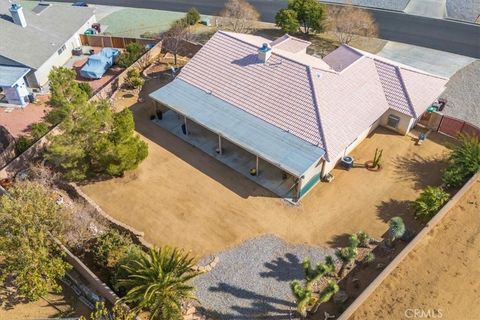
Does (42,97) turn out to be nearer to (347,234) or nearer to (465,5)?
(347,234)

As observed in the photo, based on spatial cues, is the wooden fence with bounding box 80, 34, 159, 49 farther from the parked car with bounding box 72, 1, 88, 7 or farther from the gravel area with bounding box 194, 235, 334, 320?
the gravel area with bounding box 194, 235, 334, 320

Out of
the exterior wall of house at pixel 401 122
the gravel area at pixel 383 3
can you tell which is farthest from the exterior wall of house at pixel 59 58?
the gravel area at pixel 383 3

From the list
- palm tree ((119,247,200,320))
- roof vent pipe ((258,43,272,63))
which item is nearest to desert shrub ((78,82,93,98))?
roof vent pipe ((258,43,272,63))

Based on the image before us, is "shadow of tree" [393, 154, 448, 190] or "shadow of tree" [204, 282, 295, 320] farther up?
"shadow of tree" [393, 154, 448, 190]

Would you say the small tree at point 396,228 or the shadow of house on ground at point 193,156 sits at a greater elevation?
the small tree at point 396,228

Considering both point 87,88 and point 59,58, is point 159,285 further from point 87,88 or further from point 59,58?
point 59,58

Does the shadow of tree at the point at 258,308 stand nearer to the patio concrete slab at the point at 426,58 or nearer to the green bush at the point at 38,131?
the green bush at the point at 38,131

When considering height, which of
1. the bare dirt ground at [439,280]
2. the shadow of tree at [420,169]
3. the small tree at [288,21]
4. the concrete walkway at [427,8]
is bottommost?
the bare dirt ground at [439,280]

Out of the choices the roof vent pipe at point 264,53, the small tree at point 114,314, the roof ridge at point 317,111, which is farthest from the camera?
the roof vent pipe at point 264,53

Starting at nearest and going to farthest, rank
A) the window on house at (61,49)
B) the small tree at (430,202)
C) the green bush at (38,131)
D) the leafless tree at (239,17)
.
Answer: the small tree at (430,202) → the green bush at (38,131) → the window on house at (61,49) → the leafless tree at (239,17)
